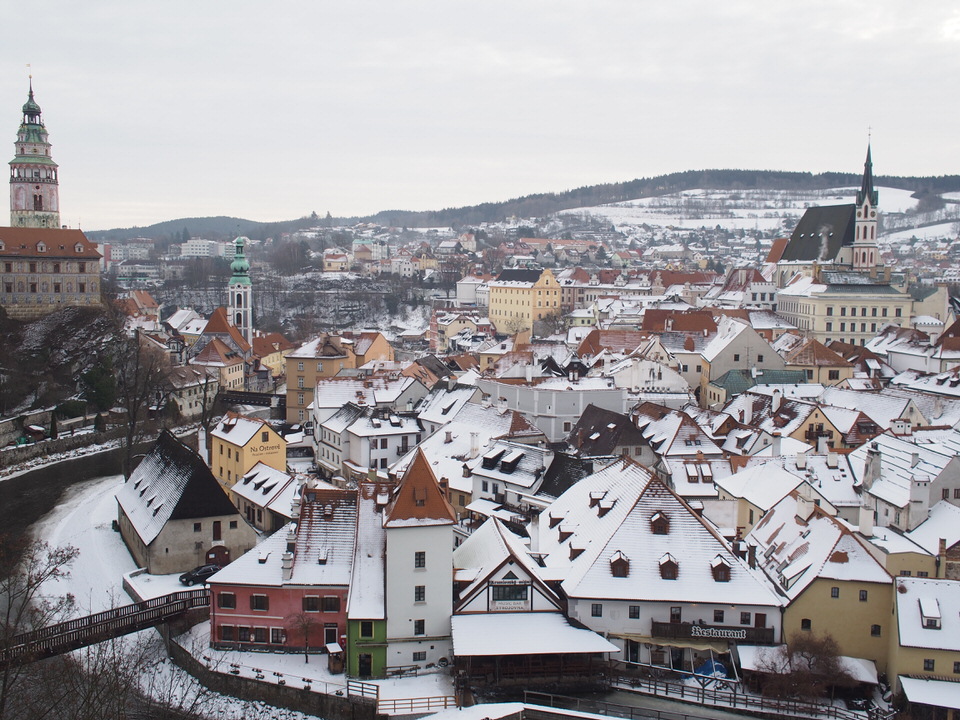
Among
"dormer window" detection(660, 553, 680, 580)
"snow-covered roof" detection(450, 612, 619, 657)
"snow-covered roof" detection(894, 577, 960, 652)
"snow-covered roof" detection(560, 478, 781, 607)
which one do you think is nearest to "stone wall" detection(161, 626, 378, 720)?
"snow-covered roof" detection(450, 612, 619, 657)

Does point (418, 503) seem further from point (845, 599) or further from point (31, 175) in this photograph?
point (31, 175)

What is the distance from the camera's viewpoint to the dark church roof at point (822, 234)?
86.8 metres

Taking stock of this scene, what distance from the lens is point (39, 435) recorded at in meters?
56.9

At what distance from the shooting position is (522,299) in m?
106

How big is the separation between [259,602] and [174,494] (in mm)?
8747

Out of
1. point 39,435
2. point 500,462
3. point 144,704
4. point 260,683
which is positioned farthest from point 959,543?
point 39,435

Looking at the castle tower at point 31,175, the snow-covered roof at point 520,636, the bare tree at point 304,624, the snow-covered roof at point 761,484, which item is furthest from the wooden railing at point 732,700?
the castle tower at point 31,175

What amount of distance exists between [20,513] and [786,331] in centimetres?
5045

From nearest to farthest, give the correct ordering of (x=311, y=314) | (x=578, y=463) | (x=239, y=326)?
(x=578, y=463)
(x=239, y=326)
(x=311, y=314)

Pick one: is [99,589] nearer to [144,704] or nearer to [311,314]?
[144,704]

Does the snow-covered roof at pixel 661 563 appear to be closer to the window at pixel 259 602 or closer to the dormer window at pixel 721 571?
the dormer window at pixel 721 571

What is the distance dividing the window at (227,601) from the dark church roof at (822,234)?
7225 centimetres

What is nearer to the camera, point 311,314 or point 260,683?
point 260,683

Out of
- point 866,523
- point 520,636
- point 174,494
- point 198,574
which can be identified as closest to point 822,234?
point 866,523
